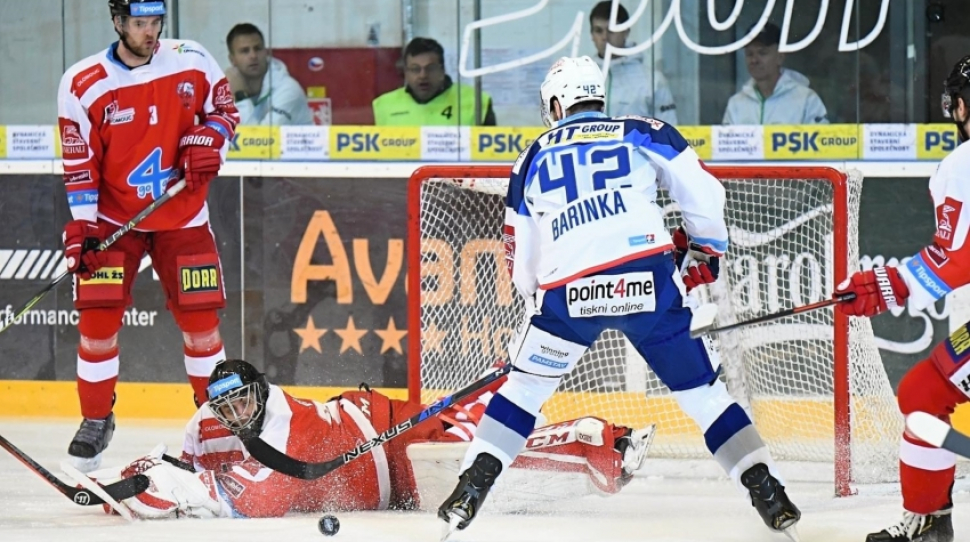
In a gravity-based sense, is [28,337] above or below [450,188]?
below

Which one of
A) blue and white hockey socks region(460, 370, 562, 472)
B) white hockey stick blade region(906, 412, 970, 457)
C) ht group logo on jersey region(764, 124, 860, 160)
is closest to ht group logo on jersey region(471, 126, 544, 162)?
ht group logo on jersey region(764, 124, 860, 160)

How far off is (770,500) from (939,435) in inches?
18.5

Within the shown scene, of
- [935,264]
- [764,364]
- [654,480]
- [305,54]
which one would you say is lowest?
[654,480]

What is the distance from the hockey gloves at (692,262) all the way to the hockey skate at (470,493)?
662 millimetres

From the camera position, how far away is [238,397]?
3793mm

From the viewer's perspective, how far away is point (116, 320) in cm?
462

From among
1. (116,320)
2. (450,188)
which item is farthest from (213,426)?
(450,188)

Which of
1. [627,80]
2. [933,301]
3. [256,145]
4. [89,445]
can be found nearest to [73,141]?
[89,445]

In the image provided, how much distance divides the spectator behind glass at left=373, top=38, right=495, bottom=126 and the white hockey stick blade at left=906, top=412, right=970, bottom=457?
3056 millimetres

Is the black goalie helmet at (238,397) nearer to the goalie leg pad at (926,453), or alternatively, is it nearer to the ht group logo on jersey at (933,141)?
the goalie leg pad at (926,453)

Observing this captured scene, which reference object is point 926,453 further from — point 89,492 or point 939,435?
point 89,492

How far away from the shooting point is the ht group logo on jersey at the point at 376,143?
5.93 meters

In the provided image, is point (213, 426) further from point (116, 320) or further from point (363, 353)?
point (363, 353)

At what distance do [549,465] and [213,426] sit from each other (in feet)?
3.04
